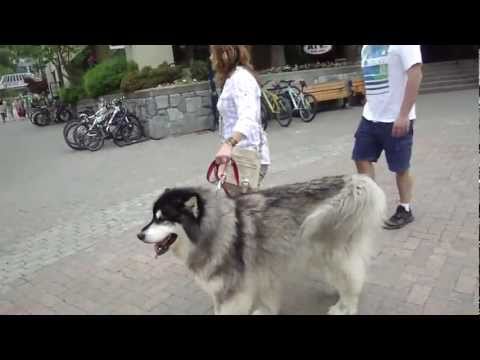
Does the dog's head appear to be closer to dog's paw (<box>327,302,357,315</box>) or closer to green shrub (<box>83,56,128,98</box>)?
dog's paw (<box>327,302,357,315</box>)

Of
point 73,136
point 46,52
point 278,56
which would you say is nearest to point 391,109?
point 73,136

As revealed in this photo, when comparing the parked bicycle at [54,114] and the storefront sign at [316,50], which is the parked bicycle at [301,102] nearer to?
the storefront sign at [316,50]

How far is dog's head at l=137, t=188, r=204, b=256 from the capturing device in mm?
2465

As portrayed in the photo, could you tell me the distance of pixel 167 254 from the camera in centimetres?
424

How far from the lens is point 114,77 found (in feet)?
44.1

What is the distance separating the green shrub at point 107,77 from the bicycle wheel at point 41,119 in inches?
318

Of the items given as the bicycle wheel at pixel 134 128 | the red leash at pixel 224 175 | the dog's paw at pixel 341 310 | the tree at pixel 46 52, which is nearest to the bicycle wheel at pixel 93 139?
the bicycle wheel at pixel 134 128

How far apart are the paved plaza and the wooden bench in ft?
9.28

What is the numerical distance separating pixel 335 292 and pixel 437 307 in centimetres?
76

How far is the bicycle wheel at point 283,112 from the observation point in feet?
35.8

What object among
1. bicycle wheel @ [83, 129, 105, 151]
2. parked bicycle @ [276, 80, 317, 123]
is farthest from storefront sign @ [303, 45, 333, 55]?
bicycle wheel @ [83, 129, 105, 151]

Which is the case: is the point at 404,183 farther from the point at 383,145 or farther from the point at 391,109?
the point at 391,109
